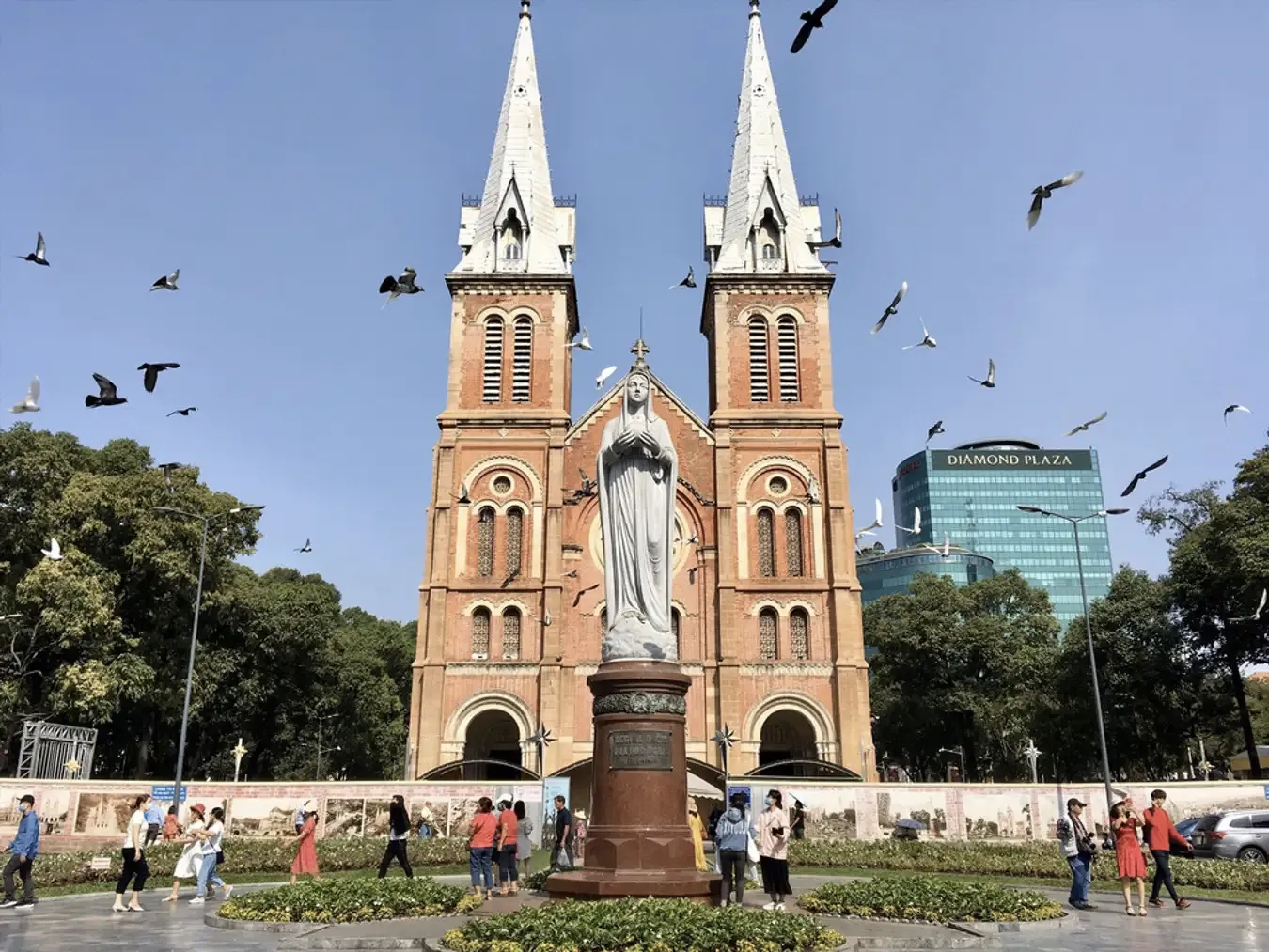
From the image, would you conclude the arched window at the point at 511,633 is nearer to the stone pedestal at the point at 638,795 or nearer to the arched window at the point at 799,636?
the arched window at the point at 799,636

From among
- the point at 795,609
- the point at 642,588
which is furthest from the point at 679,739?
the point at 795,609

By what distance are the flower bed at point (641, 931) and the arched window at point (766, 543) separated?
2911cm

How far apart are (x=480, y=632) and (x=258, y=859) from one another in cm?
1801

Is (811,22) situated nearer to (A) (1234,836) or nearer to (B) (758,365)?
(A) (1234,836)

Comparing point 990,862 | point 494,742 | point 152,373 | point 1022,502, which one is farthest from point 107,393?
point 1022,502

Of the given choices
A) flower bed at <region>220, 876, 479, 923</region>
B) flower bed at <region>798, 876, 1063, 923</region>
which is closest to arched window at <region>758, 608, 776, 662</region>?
flower bed at <region>798, 876, 1063, 923</region>

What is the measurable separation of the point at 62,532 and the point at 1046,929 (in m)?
29.7

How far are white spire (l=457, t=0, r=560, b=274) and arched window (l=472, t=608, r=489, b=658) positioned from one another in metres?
13.5

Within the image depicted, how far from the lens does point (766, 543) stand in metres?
38.3

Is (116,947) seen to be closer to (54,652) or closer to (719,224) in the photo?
(54,652)

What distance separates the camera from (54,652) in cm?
3130

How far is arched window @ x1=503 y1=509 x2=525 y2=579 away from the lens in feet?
124

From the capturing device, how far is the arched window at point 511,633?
120 feet

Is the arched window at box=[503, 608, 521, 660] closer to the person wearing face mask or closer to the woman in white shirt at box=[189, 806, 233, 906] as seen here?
the woman in white shirt at box=[189, 806, 233, 906]
